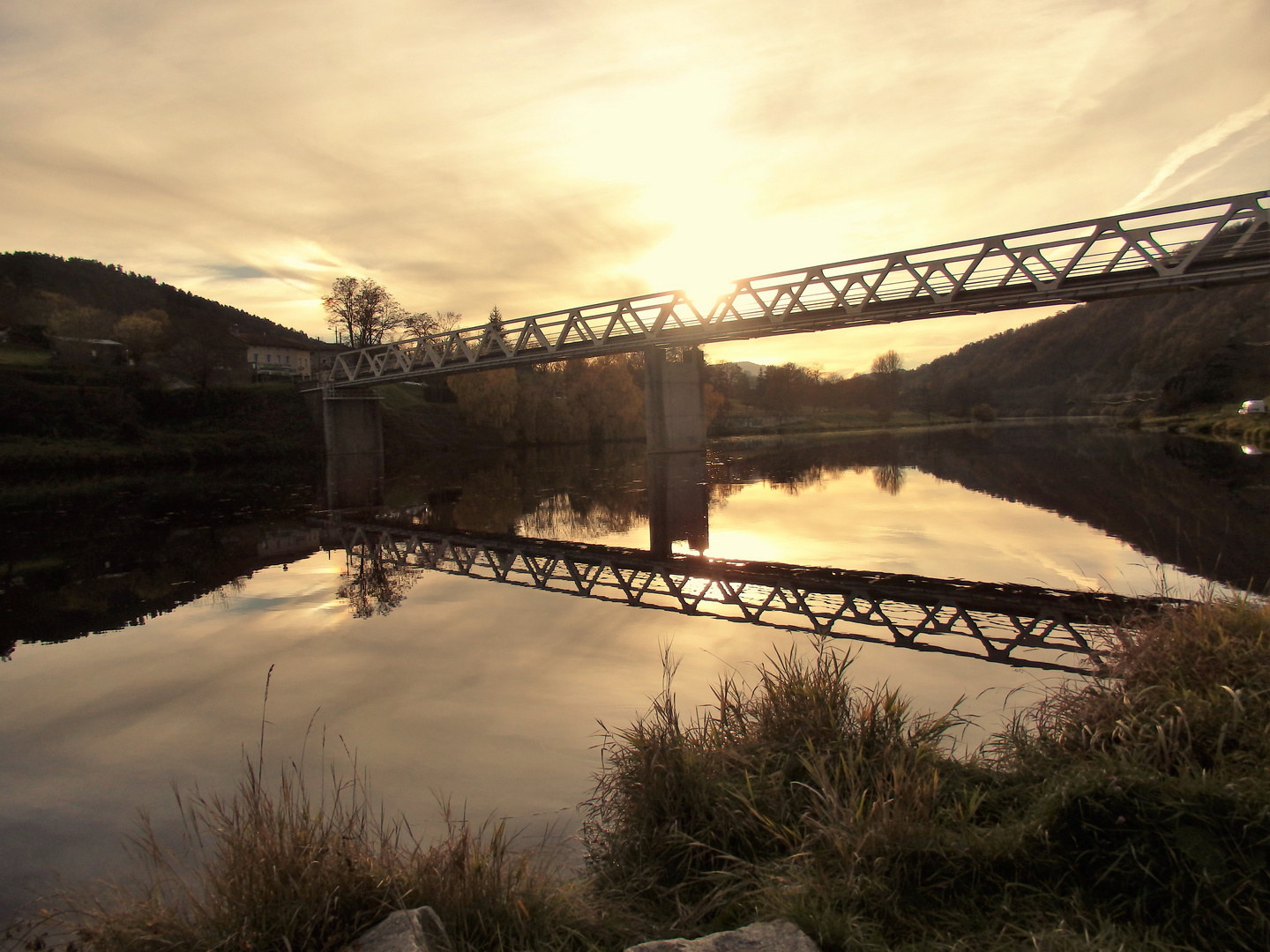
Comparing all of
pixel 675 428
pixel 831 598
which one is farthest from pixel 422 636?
pixel 675 428

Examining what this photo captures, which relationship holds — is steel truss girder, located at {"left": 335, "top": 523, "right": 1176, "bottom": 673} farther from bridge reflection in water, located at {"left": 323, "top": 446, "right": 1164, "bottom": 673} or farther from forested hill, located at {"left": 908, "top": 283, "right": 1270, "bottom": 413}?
forested hill, located at {"left": 908, "top": 283, "right": 1270, "bottom": 413}

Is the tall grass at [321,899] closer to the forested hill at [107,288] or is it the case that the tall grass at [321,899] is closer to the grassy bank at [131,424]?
the grassy bank at [131,424]

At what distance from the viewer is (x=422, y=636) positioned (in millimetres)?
9016

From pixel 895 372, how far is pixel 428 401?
10571 centimetres

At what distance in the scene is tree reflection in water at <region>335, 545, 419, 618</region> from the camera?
10.8m

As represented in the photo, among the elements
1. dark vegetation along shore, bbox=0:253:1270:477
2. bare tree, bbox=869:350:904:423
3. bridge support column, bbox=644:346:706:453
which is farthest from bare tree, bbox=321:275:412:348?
bare tree, bbox=869:350:904:423

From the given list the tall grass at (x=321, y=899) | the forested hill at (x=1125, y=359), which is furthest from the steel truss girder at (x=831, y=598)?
the forested hill at (x=1125, y=359)

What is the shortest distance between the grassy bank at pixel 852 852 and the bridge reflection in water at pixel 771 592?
2.05 metres

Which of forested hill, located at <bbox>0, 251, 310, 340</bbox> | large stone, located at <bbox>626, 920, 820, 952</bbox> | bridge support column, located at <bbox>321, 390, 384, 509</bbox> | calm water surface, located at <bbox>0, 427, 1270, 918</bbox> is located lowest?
calm water surface, located at <bbox>0, 427, 1270, 918</bbox>

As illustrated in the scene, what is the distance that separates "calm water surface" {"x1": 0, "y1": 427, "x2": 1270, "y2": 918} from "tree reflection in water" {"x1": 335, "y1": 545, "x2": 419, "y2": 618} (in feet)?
0.26

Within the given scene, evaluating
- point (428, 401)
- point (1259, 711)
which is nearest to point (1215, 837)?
point (1259, 711)

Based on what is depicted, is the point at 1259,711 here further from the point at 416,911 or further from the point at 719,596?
the point at 719,596

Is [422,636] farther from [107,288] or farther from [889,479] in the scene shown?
[107,288]

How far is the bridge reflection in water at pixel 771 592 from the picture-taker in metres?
7.73
